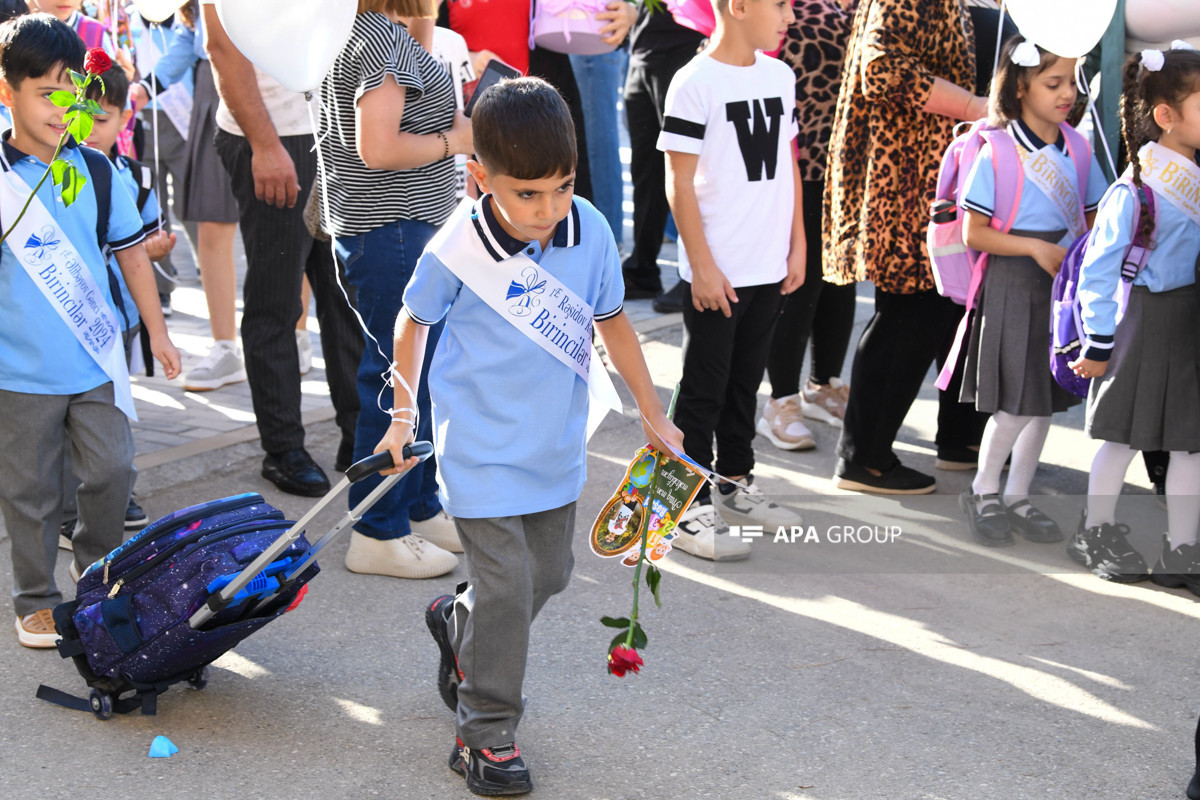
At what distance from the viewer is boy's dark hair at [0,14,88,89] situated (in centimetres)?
322

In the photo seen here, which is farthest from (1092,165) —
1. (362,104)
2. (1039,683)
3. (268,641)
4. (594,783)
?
(268,641)

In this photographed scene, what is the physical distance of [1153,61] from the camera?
3896 millimetres

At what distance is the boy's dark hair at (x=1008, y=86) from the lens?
13.7 feet

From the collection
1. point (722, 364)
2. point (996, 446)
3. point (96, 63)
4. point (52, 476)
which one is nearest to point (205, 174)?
point (52, 476)

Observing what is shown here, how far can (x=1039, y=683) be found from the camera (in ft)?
11.1

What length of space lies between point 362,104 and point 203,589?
1416 mm

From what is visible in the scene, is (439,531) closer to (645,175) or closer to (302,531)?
(302,531)

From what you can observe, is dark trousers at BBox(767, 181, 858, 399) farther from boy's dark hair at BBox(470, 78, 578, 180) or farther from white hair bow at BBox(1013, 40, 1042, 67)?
boy's dark hair at BBox(470, 78, 578, 180)

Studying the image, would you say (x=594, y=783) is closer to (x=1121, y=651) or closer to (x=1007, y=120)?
(x=1121, y=651)

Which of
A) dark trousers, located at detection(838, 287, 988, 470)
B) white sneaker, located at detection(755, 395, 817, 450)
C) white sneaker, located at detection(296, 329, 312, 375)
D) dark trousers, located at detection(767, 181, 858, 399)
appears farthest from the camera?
white sneaker, located at detection(296, 329, 312, 375)

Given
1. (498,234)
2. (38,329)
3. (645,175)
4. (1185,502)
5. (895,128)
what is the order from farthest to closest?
(645,175), (895,128), (1185,502), (38,329), (498,234)

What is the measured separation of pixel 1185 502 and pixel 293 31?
9.84 ft

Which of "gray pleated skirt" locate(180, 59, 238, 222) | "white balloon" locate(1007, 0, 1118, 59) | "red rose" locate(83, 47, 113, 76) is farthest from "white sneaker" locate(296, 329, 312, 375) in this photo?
"white balloon" locate(1007, 0, 1118, 59)

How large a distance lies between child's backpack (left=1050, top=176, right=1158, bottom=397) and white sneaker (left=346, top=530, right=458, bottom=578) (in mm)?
1993
